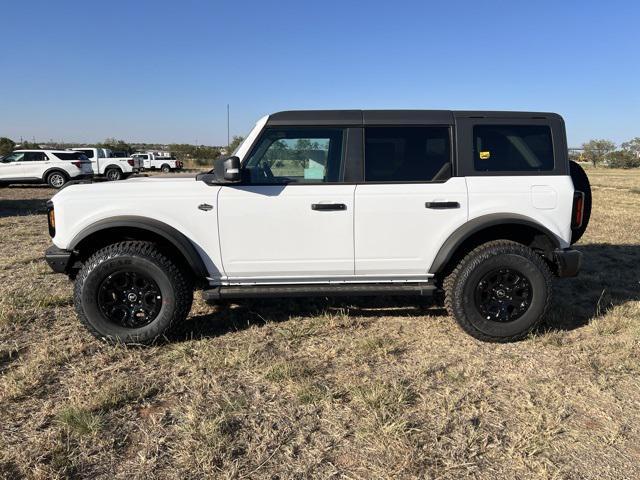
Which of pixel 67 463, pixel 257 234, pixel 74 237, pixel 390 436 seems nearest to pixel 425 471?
pixel 390 436

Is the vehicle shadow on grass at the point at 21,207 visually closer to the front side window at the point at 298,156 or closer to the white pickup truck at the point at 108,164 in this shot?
the white pickup truck at the point at 108,164

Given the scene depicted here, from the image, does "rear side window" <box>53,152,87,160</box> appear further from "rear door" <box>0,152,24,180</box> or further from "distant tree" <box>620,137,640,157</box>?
"distant tree" <box>620,137,640,157</box>

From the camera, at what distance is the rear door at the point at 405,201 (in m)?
3.90

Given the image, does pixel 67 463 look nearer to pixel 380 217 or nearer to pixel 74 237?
pixel 74 237

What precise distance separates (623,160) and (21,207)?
198 ft

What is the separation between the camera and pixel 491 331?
13.1 ft

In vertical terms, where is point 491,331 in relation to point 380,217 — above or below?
below

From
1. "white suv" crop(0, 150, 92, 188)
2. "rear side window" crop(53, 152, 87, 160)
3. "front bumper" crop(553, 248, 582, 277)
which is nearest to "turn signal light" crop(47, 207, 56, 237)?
"front bumper" crop(553, 248, 582, 277)

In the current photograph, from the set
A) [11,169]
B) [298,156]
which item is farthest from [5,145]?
[298,156]

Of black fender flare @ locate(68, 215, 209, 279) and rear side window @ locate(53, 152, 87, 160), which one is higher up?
rear side window @ locate(53, 152, 87, 160)

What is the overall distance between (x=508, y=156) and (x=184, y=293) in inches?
114

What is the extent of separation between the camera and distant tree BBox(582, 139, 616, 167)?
6238 cm

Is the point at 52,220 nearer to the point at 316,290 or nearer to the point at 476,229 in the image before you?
the point at 316,290

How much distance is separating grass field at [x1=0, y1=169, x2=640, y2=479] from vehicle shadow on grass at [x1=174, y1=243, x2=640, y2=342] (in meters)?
0.03
